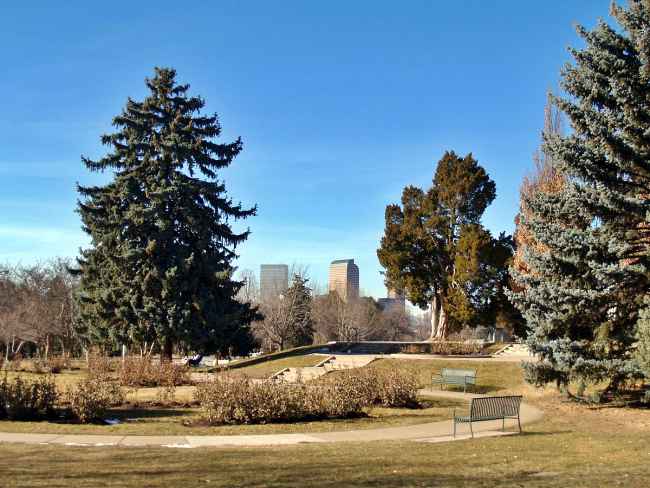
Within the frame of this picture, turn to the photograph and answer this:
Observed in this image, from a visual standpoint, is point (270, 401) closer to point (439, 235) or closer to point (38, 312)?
point (439, 235)

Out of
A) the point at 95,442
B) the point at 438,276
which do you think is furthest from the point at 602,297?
the point at 438,276

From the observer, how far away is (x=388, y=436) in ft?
41.1

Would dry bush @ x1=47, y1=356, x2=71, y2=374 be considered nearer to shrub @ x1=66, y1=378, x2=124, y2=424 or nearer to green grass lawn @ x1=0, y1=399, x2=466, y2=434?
green grass lawn @ x1=0, y1=399, x2=466, y2=434

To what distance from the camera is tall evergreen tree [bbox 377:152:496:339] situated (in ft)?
133

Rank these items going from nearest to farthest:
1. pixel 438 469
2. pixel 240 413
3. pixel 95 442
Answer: pixel 438 469, pixel 95 442, pixel 240 413

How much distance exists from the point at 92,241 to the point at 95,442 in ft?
85.4

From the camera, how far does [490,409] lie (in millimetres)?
12477

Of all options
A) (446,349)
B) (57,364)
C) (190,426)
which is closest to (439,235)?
(446,349)

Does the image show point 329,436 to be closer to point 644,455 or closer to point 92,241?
point 644,455

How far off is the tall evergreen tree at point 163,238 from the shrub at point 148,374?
10.0 m

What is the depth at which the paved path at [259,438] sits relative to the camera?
11.2m

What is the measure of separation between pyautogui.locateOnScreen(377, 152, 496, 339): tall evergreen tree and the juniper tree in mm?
22662

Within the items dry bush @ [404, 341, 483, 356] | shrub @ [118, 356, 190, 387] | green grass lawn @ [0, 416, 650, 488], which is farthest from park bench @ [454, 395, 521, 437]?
dry bush @ [404, 341, 483, 356]

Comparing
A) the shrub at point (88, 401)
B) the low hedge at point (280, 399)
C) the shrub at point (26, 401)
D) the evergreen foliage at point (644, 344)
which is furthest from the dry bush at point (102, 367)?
the evergreen foliage at point (644, 344)
